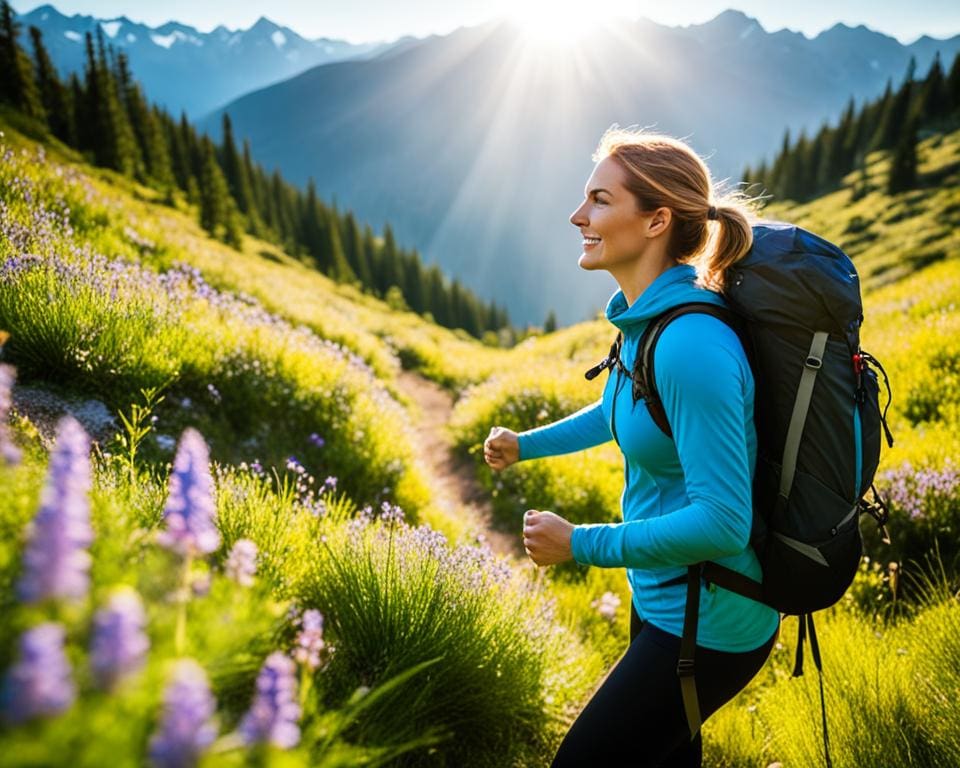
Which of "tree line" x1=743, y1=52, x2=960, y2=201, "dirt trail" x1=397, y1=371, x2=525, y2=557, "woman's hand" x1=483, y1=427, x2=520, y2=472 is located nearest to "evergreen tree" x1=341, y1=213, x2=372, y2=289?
"tree line" x1=743, y1=52, x2=960, y2=201

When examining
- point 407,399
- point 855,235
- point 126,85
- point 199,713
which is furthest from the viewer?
point 126,85

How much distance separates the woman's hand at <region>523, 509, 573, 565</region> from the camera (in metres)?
2.59

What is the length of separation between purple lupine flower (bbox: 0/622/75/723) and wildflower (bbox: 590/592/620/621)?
15.9ft

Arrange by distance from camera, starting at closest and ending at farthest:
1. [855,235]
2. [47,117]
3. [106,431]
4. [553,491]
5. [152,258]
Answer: [106,431] → [553,491] → [152,258] → [855,235] → [47,117]

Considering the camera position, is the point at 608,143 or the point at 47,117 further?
the point at 47,117

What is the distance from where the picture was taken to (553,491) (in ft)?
25.3

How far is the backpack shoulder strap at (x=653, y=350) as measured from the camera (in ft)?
8.45

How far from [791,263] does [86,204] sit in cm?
971

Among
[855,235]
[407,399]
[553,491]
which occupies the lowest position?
[855,235]

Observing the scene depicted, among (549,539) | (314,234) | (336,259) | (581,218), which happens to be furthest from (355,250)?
(549,539)

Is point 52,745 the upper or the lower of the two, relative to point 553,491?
upper

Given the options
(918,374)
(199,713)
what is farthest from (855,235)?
(199,713)

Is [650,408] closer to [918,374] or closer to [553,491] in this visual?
[553,491]

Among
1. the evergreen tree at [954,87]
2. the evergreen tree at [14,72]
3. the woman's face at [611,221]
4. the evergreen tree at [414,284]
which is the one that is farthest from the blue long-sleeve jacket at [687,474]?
the evergreen tree at [954,87]
